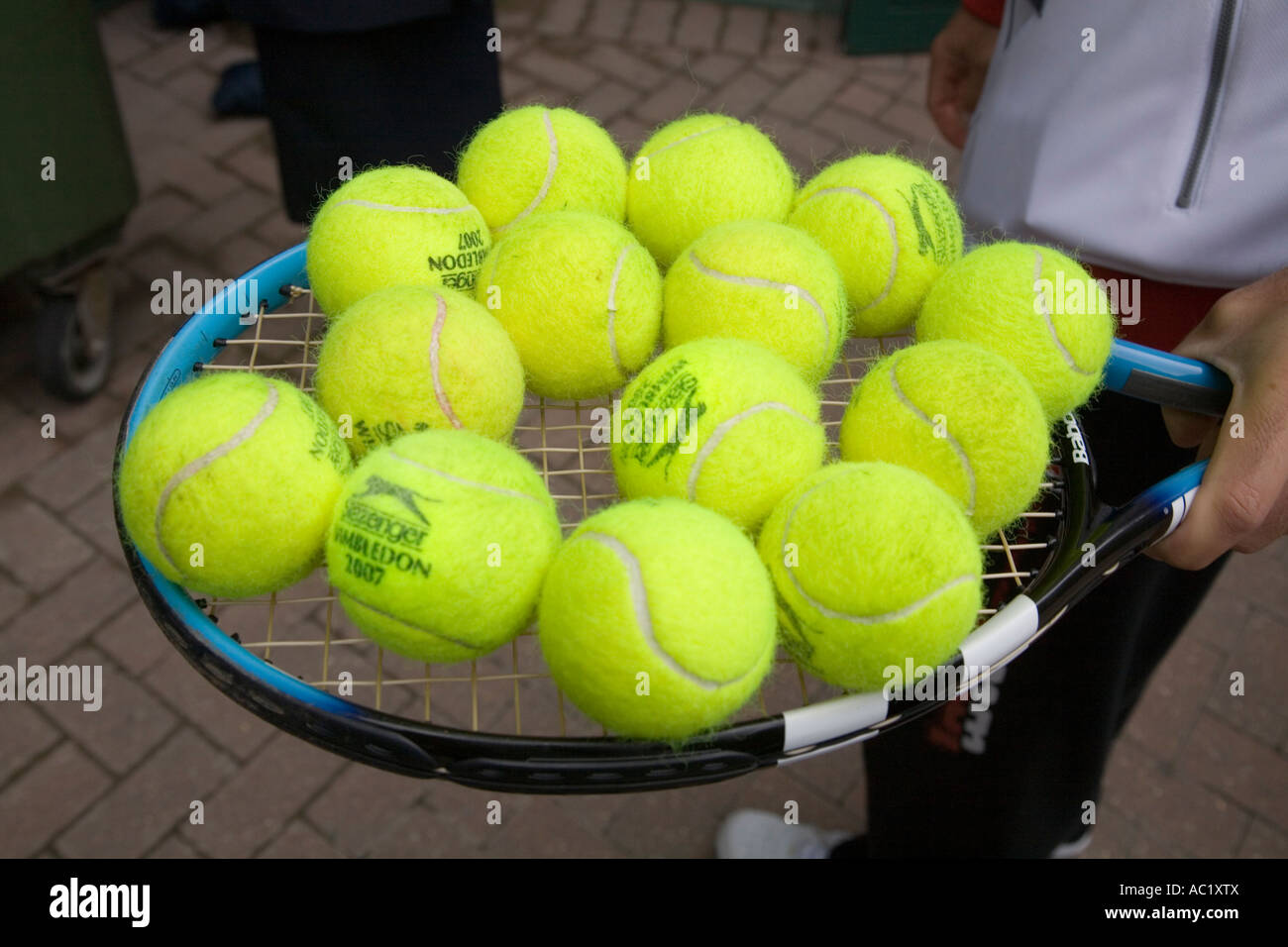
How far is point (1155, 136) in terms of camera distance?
1.47 m

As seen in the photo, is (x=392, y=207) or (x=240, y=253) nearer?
(x=392, y=207)

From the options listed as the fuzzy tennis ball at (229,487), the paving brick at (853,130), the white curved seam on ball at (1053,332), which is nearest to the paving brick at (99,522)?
the fuzzy tennis ball at (229,487)

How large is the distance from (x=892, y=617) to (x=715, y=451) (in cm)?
28

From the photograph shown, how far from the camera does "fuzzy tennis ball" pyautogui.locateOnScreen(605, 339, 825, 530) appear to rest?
1189 mm

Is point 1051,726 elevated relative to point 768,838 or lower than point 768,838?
elevated

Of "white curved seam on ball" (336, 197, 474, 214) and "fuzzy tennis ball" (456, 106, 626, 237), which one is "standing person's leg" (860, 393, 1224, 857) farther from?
"white curved seam on ball" (336, 197, 474, 214)

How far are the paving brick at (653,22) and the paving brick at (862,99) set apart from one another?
843 mm

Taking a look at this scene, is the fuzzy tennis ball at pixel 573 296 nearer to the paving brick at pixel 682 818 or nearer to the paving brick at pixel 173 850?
the paving brick at pixel 682 818

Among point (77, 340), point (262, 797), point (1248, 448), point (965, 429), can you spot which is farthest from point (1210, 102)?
point (77, 340)

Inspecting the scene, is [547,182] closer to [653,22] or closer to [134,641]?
[134,641]

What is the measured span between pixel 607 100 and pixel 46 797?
10.5ft

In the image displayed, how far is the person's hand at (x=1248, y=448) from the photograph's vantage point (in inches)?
51.2

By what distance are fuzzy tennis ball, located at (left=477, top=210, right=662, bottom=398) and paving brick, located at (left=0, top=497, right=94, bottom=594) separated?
1.93 m

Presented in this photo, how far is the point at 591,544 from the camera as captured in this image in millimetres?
1072
